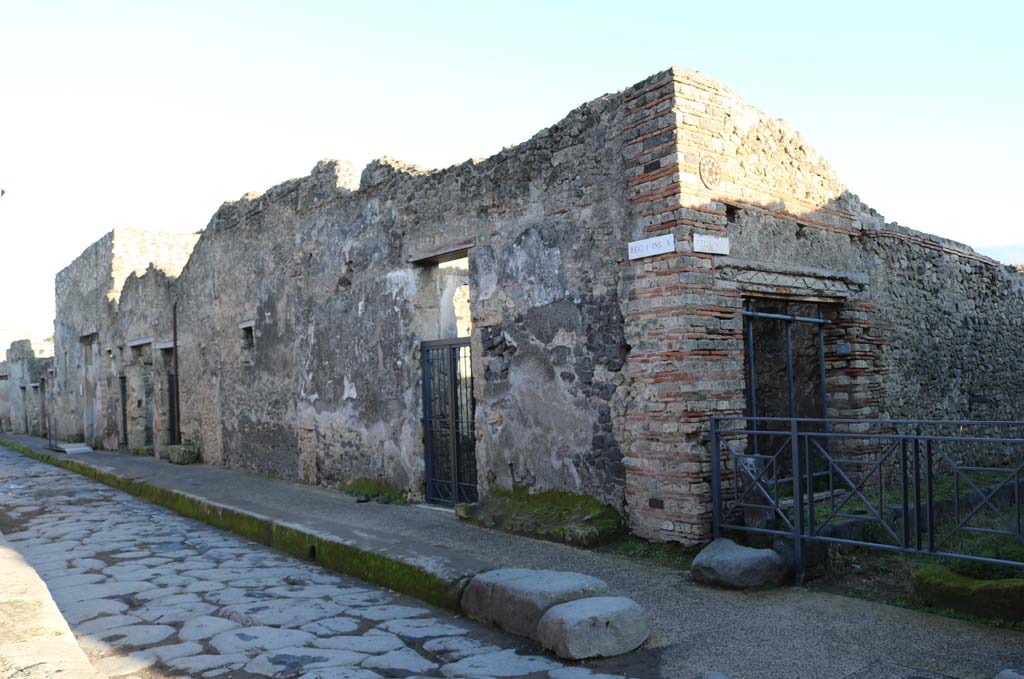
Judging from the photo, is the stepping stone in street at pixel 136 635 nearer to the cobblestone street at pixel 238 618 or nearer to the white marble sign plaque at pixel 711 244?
the cobblestone street at pixel 238 618

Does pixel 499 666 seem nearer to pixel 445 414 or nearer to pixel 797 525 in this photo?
pixel 797 525

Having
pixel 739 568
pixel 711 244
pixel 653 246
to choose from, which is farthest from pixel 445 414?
pixel 739 568

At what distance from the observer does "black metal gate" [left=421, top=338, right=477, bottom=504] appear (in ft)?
25.1

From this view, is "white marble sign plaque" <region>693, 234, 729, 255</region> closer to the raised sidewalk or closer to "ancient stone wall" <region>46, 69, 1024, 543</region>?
"ancient stone wall" <region>46, 69, 1024, 543</region>

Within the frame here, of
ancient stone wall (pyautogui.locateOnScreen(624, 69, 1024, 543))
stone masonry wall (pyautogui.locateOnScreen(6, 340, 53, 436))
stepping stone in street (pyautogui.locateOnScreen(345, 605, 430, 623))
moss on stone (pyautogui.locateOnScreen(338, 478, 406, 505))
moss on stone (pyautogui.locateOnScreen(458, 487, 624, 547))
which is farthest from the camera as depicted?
stone masonry wall (pyautogui.locateOnScreen(6, 340, 53, 436))

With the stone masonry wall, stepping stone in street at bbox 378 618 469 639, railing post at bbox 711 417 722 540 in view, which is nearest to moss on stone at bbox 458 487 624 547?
railing post at bbox 711 417 722 540

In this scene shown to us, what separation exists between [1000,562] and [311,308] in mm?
7624

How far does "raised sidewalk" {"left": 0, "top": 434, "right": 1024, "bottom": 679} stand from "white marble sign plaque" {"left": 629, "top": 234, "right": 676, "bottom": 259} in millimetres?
2067

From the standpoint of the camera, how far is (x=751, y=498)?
17.9 feet

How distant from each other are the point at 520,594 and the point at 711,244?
2791mm

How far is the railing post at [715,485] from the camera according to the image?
5.27 metres

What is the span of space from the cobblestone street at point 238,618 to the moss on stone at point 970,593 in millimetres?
1947

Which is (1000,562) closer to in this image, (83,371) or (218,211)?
(218,211)

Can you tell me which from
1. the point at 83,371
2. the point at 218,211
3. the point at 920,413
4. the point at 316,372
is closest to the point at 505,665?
the point at 920,413
